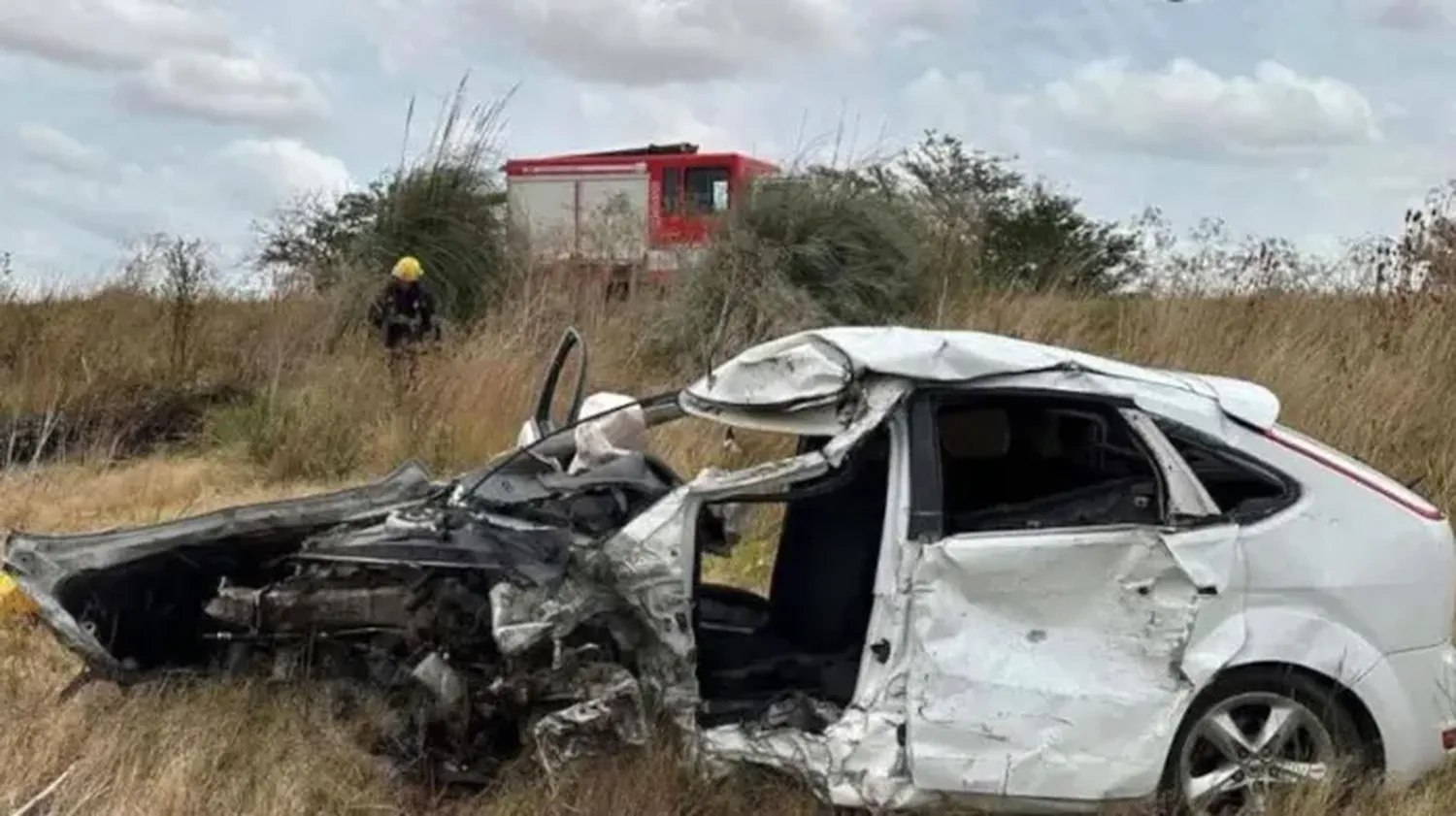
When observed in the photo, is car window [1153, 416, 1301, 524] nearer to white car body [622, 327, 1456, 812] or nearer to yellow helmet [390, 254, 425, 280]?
white car body [622, 327, 1456, 812]

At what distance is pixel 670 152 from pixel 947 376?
701 inches

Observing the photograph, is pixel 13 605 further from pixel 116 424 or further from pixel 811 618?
pixel 116 424

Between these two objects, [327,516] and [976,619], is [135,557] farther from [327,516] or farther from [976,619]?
[976,619]

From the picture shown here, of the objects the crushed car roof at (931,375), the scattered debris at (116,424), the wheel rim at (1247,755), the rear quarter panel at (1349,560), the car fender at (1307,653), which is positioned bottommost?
the scattered debris at (116,424)

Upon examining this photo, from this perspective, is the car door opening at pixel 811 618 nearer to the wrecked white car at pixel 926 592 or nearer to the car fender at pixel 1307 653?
the wrecked white car at pixel 926 592

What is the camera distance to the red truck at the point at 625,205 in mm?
15383

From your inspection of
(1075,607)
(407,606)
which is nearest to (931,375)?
(1075,607)

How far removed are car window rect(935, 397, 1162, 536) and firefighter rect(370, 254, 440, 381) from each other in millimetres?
8324

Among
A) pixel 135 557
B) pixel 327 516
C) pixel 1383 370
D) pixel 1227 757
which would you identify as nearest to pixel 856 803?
pixel 1227 757

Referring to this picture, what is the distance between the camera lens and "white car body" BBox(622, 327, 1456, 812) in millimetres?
4246

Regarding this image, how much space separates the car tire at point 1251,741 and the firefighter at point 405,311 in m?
9.23

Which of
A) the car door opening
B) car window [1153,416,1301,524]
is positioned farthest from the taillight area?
the car door opening

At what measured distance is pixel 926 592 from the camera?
14.0ft

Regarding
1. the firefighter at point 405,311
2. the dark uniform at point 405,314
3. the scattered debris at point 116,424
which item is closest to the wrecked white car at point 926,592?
the scattered debris at point 116,424
